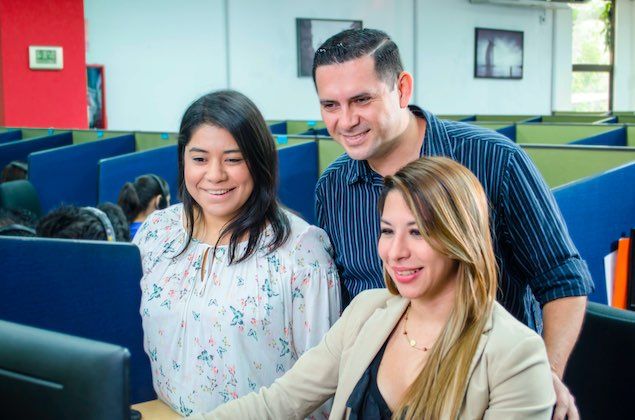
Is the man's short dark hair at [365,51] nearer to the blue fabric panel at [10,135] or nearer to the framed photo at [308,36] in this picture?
the blue fabric panel at [10,135]

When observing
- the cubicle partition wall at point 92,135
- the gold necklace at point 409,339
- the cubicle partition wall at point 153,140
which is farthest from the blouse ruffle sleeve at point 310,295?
the cubicle partition wall at point 92,135

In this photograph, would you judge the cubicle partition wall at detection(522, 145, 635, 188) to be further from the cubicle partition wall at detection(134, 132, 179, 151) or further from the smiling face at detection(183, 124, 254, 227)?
the cubicle partition wall at detection(134, 132, 179, 151)

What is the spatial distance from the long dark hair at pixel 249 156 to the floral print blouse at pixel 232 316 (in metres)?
0.02

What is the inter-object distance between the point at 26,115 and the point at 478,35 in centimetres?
598

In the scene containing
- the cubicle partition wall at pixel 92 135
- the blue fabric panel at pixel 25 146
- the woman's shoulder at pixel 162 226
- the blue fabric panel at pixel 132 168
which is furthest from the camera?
the cubicle partition wall at pixel 92 135

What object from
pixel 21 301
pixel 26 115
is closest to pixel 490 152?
pixel 21 301

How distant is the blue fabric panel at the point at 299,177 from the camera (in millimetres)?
3564

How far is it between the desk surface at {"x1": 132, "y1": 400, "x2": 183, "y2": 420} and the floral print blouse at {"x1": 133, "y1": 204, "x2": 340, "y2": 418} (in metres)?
0.01

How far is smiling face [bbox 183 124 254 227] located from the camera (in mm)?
1388

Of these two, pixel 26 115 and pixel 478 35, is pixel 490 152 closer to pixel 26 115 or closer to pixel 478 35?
pixel 26 115

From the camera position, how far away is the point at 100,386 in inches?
26.4

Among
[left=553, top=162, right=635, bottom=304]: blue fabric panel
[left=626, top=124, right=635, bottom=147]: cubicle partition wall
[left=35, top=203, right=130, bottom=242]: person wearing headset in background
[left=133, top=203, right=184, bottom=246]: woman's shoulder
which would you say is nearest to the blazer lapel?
[left=133, top=203, right=184, bottom=246]: woman's shoulder

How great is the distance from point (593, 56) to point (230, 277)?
1175 centimetres

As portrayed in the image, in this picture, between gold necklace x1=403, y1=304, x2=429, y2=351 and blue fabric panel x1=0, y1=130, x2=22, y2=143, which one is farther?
blue fabric panel x1=0, y1=130, x2=22, y2=143
